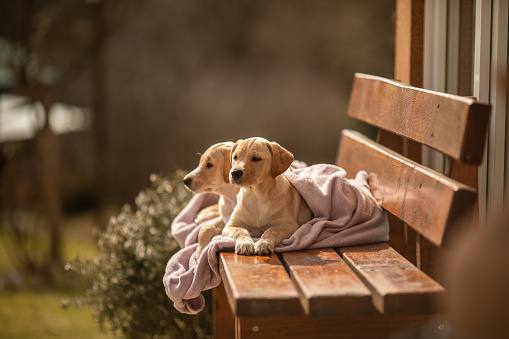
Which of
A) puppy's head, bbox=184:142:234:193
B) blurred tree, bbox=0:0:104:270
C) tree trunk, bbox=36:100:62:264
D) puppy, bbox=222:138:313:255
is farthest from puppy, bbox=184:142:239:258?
tree trunk, bbox=36:100:62:264

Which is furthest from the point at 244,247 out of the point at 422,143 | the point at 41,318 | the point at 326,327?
the point at 41,318

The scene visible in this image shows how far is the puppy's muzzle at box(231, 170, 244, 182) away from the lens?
9.30ft

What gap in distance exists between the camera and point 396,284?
7.26 ft

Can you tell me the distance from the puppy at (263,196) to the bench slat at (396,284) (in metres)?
0.39

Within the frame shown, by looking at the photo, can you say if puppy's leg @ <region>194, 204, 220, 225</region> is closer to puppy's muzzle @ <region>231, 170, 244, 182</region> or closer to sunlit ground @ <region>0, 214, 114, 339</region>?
puppy's muzzle @ <region>231, 170, 244, 182</region>

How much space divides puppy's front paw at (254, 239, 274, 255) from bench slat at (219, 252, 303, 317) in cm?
8

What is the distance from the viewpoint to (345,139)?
403 centimetres

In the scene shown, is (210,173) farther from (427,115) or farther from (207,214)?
(427,115)

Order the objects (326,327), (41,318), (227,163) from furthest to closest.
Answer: (41,318)
(227,163)
(326,327)

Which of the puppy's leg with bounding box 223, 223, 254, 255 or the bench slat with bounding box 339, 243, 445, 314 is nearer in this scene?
the bench slat with bounding box 339, 243, 445, 314

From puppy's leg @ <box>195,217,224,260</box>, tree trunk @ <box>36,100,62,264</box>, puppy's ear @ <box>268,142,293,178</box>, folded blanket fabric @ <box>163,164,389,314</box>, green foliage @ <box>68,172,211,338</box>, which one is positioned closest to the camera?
folded blanket fabric @ <box>163,164,389,314</box>

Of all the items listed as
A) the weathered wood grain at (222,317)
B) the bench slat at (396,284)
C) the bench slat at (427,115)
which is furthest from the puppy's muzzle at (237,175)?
the bench slat at (427,115)

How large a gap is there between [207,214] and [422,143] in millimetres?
1170

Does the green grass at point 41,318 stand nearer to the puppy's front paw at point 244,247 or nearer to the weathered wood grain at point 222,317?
the weathered wood grain at point 222,317
